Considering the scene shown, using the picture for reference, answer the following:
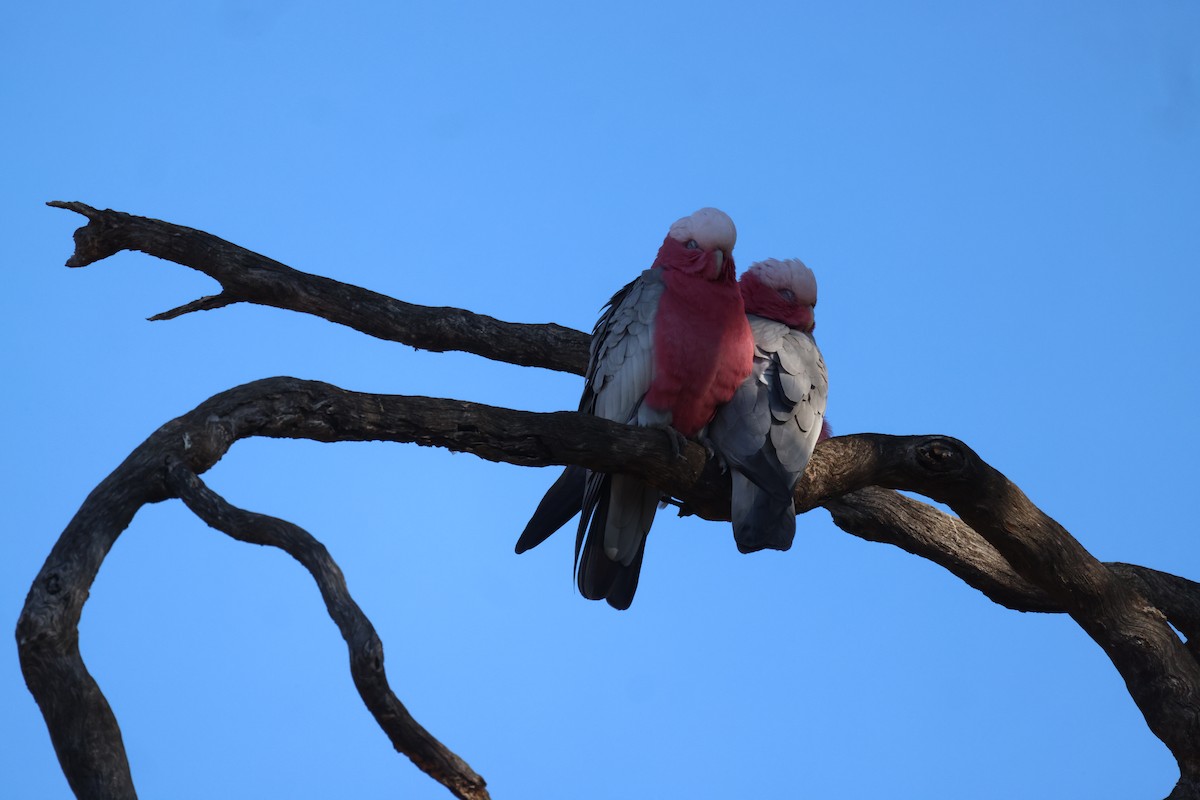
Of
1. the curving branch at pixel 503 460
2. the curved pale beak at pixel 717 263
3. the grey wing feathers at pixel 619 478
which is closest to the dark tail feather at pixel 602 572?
the grey wing feathers at pixel 619 478

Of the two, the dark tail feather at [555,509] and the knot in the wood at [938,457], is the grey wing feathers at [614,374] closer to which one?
the dark tail feather at [555,509]

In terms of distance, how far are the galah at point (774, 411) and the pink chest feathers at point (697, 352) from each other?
10cm

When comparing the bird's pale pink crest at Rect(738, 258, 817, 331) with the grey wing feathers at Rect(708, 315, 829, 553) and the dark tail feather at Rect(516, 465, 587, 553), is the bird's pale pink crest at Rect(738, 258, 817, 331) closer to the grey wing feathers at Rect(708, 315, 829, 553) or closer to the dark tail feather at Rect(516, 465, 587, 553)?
the grey wing feathers at Rect(708, 315, 829, 553)

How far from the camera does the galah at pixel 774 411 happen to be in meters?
4.18

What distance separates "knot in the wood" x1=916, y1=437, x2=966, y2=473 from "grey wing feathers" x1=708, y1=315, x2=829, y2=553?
388mm

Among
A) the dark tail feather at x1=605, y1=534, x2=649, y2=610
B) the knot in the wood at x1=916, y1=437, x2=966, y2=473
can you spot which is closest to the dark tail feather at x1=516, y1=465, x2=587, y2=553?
the dark tail feather at x1=605, y1=534, x2=649, y2=610

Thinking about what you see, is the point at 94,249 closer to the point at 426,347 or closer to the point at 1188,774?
the point at 426,347

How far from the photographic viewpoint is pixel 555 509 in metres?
4.55

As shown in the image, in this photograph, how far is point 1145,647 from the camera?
475cm

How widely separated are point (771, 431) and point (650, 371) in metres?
0.50

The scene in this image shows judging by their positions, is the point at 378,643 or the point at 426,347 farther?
the point at 426,347

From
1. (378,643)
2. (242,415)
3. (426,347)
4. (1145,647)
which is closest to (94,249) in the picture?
(426,347)

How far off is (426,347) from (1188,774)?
11.6 feet

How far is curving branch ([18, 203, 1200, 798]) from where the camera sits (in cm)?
279
